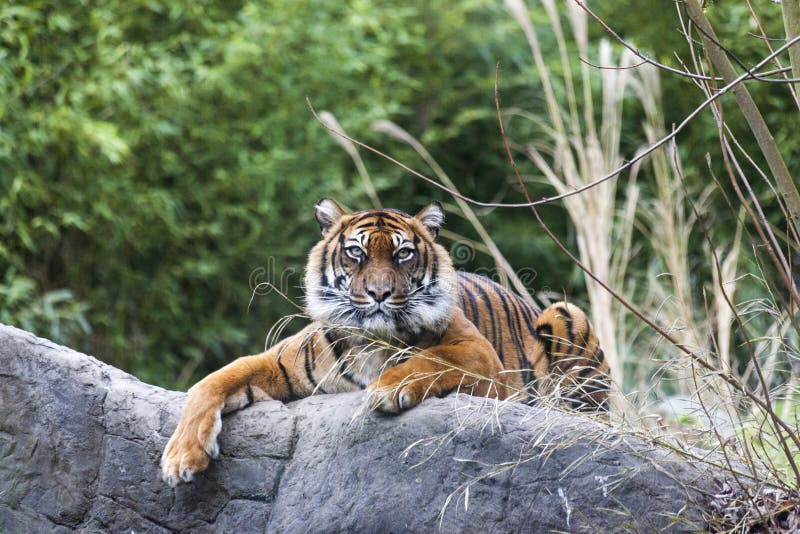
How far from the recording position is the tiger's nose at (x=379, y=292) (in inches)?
118

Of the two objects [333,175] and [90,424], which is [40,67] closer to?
[333,175]

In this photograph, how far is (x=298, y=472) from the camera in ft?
Result: 9.34

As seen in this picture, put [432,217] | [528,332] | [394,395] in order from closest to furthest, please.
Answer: [394,395] → [432,217] → [528,332]

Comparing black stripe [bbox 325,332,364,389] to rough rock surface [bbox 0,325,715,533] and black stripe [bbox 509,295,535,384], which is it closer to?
rough rock surface [bbox 0,325,715,533]

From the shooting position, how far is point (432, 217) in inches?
132

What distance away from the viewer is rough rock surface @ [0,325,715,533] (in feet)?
8.29

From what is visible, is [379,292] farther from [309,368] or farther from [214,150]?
[214,150]

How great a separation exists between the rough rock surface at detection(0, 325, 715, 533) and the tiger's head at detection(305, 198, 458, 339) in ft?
0.90

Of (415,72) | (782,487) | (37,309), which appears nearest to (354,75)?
(415,72)

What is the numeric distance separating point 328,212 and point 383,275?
1.50 ft

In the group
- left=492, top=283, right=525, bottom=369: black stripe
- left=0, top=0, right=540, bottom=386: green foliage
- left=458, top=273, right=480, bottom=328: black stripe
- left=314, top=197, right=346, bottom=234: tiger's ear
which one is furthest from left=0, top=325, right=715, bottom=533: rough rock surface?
left=0, top=0, right=540, bottom=386: green foliage

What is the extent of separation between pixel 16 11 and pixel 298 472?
4065 millimetres

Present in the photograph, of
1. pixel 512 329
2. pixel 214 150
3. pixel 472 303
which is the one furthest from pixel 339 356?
pixel 214 150

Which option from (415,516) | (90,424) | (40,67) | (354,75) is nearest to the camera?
(415,516)
